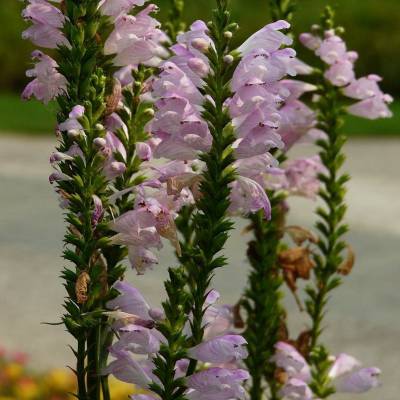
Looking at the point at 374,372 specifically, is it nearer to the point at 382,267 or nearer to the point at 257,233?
the point at 257,233

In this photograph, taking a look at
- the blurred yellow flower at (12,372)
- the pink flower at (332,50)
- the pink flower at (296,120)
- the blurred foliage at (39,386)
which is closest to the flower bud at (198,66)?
the pink flower at (296,120)

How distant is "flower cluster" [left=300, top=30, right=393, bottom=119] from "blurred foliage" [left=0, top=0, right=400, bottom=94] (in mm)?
15118

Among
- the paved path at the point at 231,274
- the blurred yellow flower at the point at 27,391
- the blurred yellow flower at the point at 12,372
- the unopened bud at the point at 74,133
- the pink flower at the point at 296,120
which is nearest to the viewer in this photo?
the unopened bud at the point at 74,133

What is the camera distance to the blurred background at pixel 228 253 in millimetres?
6066

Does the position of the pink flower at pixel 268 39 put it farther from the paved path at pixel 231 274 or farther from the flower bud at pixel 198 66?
the paved path at pixel 231 274

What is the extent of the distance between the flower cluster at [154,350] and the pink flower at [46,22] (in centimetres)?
45

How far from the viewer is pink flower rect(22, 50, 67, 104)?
2.09 m

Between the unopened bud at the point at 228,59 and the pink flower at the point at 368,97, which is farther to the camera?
the pink flower at the point at 368,97

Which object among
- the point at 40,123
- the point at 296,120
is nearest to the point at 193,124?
the point at 296,120

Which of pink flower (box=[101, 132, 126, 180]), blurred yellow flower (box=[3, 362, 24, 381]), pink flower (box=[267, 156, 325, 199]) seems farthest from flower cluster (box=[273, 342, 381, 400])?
blurred yellow flower (box=[3, 362, 24, 381])

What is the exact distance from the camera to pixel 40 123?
16375 millimetres

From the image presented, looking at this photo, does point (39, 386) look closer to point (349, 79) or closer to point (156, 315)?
point (349, 79)

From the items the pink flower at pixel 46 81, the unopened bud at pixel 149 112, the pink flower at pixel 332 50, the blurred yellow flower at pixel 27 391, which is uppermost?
the pink flower at pixel 332 50

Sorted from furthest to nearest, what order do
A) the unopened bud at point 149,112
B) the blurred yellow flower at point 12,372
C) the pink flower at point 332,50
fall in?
the blurred yellow flower at point 12,372
the pink flower at point 332,50
the unopened bud at point 149,112
